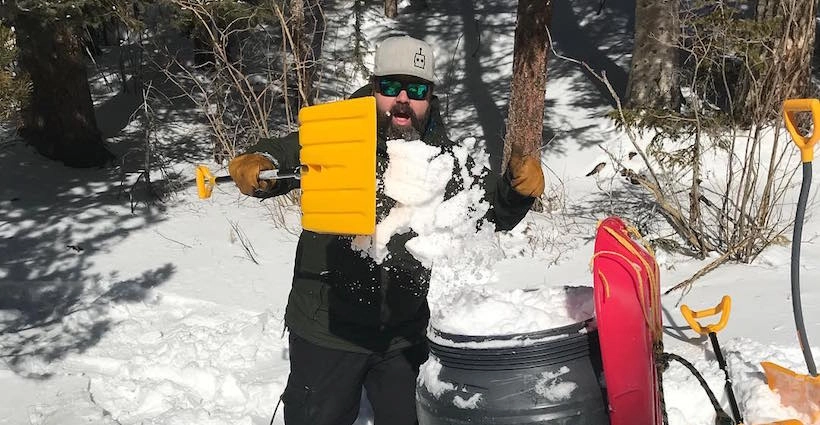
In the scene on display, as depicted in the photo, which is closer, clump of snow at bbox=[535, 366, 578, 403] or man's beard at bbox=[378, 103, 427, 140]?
clump of snow at bbox=[535, 366, 578, 403]

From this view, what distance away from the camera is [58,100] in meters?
7.50

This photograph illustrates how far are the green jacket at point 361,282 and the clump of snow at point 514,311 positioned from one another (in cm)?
35

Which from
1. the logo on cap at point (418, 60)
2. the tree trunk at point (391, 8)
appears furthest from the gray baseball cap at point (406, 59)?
the tree trunk at point (391, 8)

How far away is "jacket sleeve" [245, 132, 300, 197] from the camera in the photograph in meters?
2.24

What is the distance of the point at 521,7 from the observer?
6.51 m

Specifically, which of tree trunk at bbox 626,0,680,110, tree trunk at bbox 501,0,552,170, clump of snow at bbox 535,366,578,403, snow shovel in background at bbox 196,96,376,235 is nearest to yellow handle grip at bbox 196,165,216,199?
snow shovel in background at bbox 196,96,376,235

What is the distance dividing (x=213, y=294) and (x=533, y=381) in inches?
143

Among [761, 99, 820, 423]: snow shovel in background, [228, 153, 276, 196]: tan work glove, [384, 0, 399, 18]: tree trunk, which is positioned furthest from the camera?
[384, 0, 399, 18]: tree trunk

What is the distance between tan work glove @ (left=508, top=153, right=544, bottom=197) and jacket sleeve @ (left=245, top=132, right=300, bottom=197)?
676 mm

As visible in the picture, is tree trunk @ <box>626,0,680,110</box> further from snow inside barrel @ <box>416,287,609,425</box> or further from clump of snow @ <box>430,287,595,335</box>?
snow inside barrel @ <box>416,287,609,425</box>

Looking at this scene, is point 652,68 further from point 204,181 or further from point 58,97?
point 204,181

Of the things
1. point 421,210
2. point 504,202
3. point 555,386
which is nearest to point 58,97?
point 421,210

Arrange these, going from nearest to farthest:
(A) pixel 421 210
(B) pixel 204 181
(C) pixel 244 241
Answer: (A) pixel 421 210
(B) pixel 204 181
(C) pixel 244 241

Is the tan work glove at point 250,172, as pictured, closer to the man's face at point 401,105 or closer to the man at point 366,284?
the man at point 366,284
